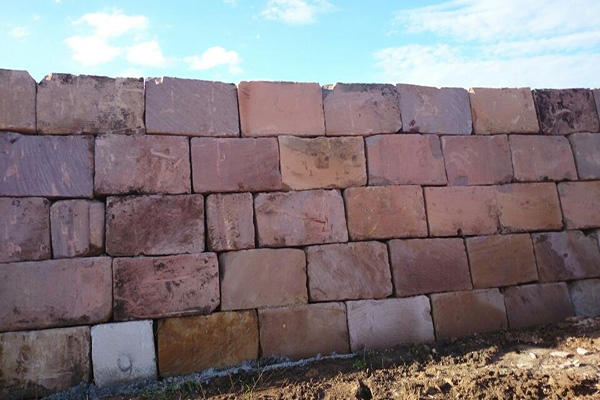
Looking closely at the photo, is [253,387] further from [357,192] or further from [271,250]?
[357,192]

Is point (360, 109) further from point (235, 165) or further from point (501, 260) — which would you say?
point (501, 260)

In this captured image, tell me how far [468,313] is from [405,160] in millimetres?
1863

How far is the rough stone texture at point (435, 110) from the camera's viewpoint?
574 cm

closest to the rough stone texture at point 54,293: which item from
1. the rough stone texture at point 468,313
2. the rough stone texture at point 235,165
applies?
the rough stone texture at point 235,165

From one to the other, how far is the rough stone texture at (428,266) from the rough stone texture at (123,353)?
2621mm

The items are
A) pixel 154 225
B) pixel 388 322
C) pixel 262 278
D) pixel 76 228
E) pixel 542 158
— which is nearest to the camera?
pixel 76 228

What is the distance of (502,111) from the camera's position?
19.9 ft

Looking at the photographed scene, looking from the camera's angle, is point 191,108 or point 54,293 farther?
point 191,108

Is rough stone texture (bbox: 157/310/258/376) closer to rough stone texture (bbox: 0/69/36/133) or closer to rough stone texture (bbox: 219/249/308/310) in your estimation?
rough stone texture (bbox: 219/249/308/310)

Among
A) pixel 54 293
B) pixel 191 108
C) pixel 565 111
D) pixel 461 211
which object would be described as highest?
pixel 191 108

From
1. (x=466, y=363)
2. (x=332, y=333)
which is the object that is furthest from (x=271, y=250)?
(x=466, y=363)

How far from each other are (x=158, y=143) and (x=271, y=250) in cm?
159

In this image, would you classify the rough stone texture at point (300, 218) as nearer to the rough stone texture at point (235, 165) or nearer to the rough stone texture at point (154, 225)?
the rough stone texture at point (235, 165)

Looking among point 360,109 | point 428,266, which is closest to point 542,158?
point 428,266
